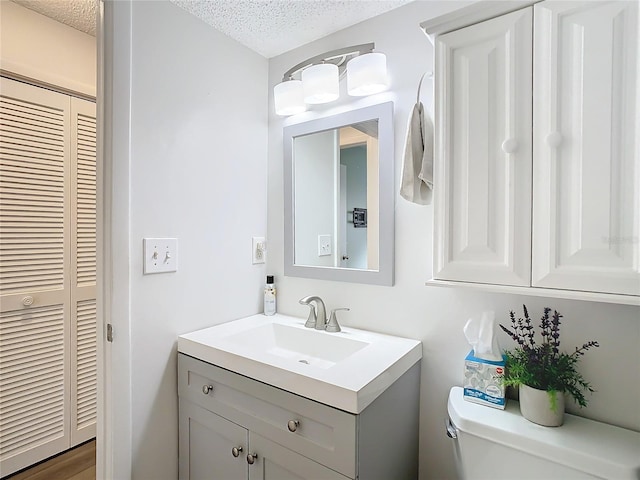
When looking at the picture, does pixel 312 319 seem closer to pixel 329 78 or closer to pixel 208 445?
pixel 208 445

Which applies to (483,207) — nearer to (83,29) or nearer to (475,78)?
(475,78)

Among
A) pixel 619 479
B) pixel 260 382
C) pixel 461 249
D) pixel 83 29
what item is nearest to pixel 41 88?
pixel 83 29

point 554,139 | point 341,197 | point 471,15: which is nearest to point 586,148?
point 554,139

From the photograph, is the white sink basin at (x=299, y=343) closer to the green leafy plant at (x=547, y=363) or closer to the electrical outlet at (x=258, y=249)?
the electrical outlet at (x=258, y=249)

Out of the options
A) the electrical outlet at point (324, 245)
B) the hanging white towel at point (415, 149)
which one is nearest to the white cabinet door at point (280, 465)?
the electrical outlet at point (324, 245)

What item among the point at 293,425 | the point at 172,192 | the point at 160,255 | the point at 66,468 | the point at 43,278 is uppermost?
the point at 172,192

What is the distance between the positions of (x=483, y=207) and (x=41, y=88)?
2115mm

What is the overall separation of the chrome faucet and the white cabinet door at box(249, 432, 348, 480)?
0.48 m

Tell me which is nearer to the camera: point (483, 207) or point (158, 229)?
point (483, 207)

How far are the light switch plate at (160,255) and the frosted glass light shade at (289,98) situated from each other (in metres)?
0.77

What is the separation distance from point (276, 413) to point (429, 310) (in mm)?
656

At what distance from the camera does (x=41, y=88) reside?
5.66ft

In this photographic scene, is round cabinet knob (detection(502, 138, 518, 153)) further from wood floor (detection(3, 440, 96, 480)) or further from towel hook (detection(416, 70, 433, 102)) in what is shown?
wood floor (detection(3, 440, 96, 480))

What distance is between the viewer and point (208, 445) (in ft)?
4.21
